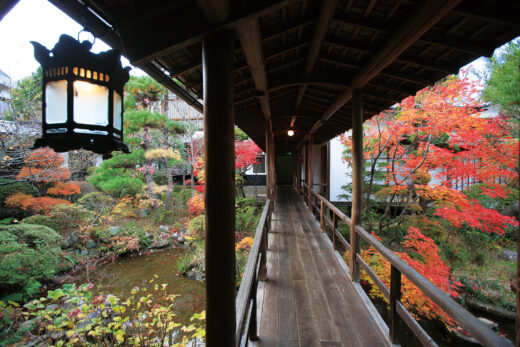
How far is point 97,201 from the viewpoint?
9125 mm

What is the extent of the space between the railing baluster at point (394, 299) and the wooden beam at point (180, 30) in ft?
7.06

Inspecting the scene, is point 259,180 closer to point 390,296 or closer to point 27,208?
point 27,208

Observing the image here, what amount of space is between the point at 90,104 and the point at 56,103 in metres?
0.15

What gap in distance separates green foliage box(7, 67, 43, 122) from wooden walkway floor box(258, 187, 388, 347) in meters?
7.08

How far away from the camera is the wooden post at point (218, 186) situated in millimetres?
1364

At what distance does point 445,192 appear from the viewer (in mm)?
5961

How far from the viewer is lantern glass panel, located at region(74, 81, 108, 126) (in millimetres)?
1237

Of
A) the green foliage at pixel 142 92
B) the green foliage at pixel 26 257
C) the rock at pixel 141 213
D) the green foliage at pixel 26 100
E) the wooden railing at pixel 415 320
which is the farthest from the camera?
the rock at pixel 141 213

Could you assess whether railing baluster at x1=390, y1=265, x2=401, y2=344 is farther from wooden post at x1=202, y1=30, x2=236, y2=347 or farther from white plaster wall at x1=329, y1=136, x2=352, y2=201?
white plaster wall at x1=329, y1=136, x2=352, y2=201

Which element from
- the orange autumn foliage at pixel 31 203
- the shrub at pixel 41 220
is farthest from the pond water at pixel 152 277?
the orange autumn foliage at pixel 31 203

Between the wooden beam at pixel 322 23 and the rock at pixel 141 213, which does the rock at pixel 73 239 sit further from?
the wooden beam at pixel 322 23

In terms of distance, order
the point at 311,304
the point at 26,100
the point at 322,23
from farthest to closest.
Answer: the point at 26,100, the point at 311,304, the point at 322,23

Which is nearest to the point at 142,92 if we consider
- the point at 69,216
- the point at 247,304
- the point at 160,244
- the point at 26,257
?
the point at 69,216

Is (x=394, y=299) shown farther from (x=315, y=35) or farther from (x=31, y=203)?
(x=31, y=203)
